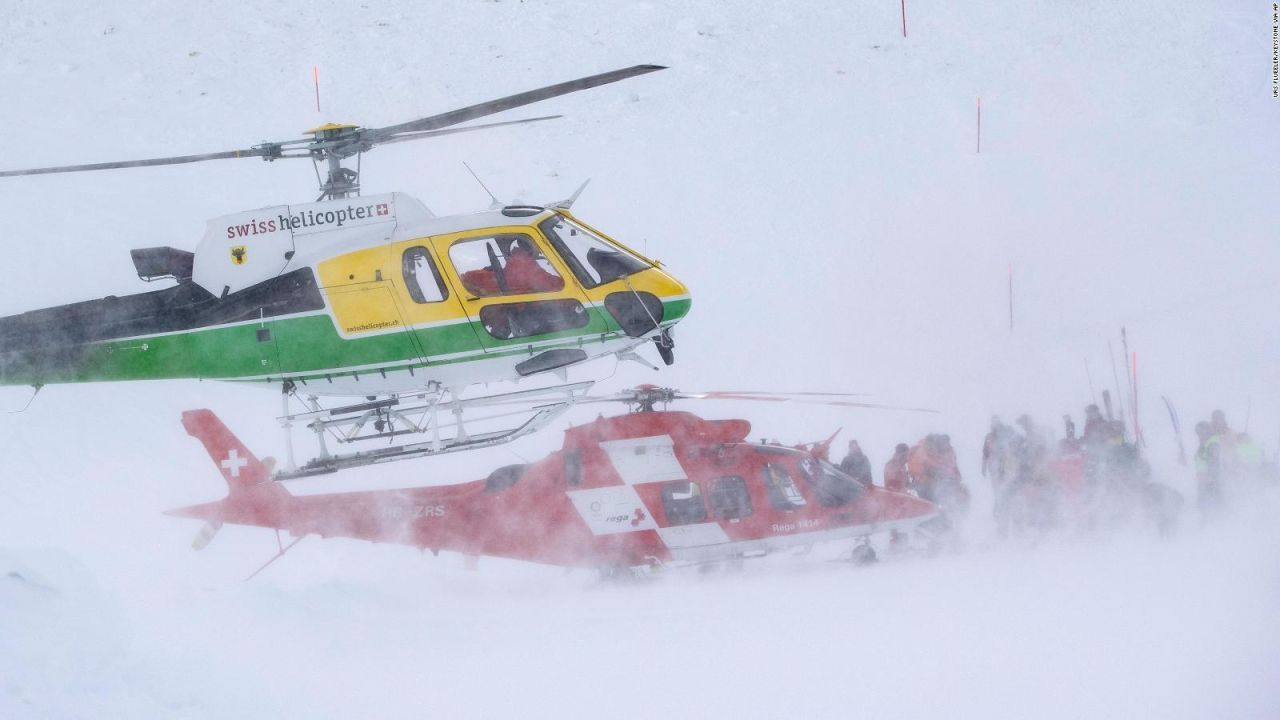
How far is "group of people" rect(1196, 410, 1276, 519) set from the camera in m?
12.4

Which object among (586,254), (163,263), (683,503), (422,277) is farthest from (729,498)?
(163,263)

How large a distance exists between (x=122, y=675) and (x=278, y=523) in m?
2.16

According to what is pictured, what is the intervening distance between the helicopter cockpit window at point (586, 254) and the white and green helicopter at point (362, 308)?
0.01 meters

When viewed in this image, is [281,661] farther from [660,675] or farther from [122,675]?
[660,675]

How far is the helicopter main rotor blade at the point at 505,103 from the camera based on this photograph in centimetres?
855

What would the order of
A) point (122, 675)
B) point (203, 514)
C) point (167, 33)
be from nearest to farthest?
point (122, 675) < point (203, 514) < point (167, 33)

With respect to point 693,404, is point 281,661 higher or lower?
lower

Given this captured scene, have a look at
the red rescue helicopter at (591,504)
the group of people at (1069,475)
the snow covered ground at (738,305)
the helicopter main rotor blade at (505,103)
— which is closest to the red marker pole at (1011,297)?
the snow covered ground at (738,305)

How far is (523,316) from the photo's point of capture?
9953 mm

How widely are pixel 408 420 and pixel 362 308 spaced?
1.23m

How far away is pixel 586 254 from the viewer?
998cm

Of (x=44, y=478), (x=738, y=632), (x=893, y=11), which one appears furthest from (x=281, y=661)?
(x=893, y=11)

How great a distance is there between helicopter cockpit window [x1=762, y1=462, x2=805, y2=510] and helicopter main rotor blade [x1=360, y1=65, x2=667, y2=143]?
390cm

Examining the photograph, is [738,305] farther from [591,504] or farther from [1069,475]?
[591,504]
